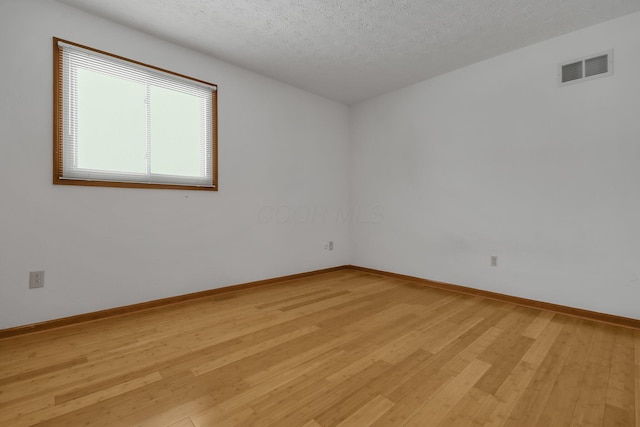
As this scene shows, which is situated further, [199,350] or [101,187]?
[101,187]

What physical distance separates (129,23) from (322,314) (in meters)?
3.16

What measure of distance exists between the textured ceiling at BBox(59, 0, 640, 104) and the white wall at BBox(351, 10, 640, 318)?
31cm

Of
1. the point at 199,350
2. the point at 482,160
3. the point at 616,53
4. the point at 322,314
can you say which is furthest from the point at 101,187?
the point at 616,53

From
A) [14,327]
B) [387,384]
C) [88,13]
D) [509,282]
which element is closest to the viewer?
[387,384]

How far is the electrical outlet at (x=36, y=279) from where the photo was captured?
7.20 feet

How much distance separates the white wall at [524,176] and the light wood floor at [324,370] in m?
0.53

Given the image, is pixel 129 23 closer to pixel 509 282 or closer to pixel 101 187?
pixel 101 187

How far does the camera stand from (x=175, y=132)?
2.96 metres

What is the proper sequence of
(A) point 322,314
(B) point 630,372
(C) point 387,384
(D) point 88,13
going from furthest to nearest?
1. (A) point 322,314
2. (D) point 88,13
3. (B) point 630,372
4. (C) point 387,384

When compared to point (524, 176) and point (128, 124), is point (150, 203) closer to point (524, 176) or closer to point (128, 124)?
point (128, 124)

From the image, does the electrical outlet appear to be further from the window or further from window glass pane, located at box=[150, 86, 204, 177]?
window glass pane, located at box=[150, 86, 204, 177]

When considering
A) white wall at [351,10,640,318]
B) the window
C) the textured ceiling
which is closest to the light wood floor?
white wall at [351,10,640,318]

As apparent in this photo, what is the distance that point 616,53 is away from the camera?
247cm

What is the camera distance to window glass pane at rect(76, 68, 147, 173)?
242cm
